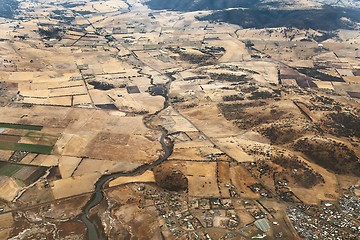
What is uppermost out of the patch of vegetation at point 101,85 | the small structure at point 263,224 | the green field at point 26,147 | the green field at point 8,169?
the small structure at point 263,224

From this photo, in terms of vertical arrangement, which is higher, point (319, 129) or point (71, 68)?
point (319, 129)

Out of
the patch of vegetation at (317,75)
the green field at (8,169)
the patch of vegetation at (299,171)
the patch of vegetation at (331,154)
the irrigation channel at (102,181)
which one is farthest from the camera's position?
the patch of vegetation at (317,75)

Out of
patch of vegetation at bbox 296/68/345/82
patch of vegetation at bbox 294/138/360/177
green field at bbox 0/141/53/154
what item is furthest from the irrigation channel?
patch of vegetation at bbox 296/68/345/82

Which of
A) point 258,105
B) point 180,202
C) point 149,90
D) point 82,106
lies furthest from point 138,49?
point 180,202

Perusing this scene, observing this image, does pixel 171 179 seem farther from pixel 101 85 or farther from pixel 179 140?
pixel 101 85

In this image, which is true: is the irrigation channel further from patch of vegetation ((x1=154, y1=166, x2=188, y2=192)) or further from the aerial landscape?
patch of vegetation ((x1=154, y1=166, x2=188, y2=192))

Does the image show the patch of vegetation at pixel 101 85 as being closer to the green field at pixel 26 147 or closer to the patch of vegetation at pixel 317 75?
the green field at pixel 26 147

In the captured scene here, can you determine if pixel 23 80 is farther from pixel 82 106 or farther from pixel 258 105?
pixel 258 105

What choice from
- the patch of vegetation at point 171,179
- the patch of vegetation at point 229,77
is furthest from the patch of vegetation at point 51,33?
the patch of vegetation at point 171,179

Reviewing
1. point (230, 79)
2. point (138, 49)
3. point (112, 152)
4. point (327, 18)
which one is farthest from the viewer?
point (327, 18)
